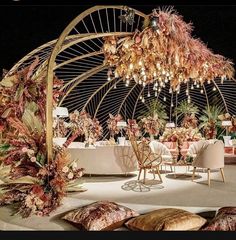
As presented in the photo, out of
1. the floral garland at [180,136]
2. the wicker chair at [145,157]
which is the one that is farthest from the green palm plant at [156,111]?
the wicker chair at [145,157]

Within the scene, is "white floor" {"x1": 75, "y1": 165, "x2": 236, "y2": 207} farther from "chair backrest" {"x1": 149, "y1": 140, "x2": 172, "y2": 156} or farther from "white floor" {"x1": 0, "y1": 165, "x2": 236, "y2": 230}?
"chair backrest" {"x1": 149, "y1": 140, "x2": 172, "y2": 156}

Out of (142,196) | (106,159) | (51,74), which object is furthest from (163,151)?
(51,74)

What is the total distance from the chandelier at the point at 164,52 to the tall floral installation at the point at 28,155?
1791mm

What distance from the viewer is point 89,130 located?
10297 mm

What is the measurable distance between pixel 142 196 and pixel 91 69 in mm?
3794

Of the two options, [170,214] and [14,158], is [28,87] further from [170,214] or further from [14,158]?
[170,214]

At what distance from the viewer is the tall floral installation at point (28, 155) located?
18.2 ft

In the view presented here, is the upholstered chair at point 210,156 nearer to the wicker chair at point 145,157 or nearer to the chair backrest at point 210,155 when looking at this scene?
the chair backrest at point 210,155

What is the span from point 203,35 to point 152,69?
3220 millimetres

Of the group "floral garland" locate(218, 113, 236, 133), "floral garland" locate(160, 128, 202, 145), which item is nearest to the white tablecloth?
"floral garland" locate(160, 128, 202, 145)

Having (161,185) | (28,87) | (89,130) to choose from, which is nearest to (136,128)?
(89,130)

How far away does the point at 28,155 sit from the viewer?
18.7 ft

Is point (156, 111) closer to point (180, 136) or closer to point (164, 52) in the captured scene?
point (180, 136)

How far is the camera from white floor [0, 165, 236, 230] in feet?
17.3
